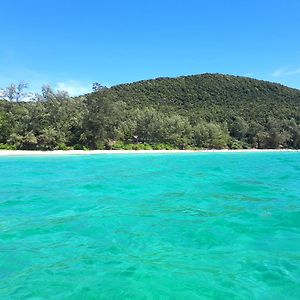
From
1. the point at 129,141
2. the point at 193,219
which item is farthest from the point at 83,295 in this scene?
the point at 129,141

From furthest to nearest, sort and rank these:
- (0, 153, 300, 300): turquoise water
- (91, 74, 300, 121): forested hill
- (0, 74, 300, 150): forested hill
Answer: (91, 74, 300, 121): forested hill → (0, 74, 300, 150): forested hill → (0, 153, 300, 300): turquoise water

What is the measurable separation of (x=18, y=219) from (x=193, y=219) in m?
5.07

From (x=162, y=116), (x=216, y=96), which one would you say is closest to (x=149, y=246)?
(x=162, y=116)

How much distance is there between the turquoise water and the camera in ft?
19.5

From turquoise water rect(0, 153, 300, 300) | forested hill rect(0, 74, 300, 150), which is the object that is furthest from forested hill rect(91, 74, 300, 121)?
turquoise water rect(0, 153, 300, 300)

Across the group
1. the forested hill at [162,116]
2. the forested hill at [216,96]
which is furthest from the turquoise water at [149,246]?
the forested hill at [216,96]

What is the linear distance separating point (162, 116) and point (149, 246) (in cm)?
7011

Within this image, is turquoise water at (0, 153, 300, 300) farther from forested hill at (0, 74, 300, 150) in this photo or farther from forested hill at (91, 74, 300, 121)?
forested hill at (91, 74, 300, 121)

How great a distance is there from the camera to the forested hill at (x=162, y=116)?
57.9 metres

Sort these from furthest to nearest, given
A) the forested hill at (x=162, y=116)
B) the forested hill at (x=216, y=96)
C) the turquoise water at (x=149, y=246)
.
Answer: the forested hill at (x=216, y=96)
the forested hill at (x=162, y=116)
the turquoise water at (x=149, y=246)

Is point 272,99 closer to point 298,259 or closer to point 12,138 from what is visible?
point 12,138

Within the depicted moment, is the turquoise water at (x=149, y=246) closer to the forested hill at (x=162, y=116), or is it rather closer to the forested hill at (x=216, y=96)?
the forested hill at (x=162, y=116)

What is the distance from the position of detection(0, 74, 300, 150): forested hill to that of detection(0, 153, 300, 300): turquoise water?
147 ft

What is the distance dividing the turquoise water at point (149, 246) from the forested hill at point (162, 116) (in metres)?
44.8
